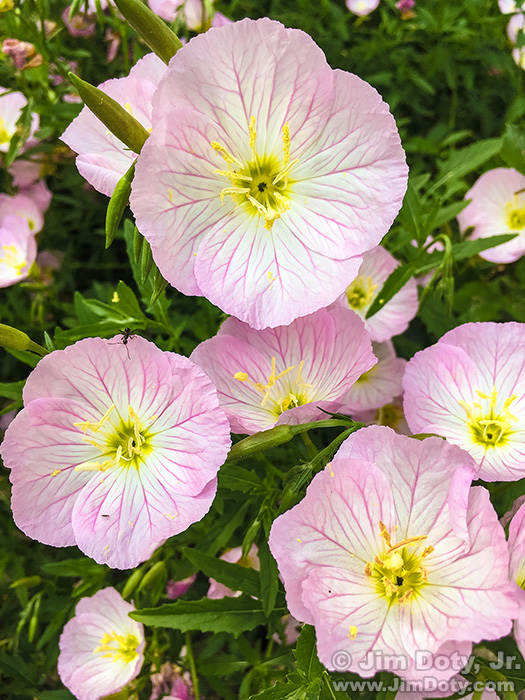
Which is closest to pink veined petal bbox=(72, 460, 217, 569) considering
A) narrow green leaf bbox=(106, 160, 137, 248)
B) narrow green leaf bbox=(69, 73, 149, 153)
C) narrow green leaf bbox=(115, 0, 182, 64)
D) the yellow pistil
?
narrow green leaf bbox=(106, 160, 137, 248)

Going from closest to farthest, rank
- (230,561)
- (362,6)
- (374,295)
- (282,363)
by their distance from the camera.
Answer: (282,363) → (230,561) → (374,295) → (362,6)

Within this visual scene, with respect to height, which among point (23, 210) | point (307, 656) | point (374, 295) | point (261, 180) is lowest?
point (307, 656)

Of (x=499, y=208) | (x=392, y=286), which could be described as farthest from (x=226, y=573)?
(x=499, y=208)

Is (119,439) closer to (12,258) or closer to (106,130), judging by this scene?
(106,130)

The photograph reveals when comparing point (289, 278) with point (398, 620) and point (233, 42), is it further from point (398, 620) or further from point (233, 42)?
point (398, 620)

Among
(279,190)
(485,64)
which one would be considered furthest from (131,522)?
(485,64)

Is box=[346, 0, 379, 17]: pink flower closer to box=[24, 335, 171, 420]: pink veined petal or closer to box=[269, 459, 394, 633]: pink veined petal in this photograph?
box=[24, 335, 171, 420]: pink veined petal

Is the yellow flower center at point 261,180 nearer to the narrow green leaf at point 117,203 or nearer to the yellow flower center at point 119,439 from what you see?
the narrow green leaf at point 117,203
